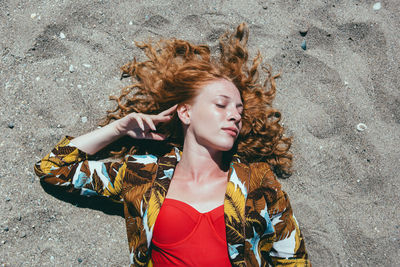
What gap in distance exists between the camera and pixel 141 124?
3.05 m

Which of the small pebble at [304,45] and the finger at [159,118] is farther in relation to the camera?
the small pebble at [304,45]

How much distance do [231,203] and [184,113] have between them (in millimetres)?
926

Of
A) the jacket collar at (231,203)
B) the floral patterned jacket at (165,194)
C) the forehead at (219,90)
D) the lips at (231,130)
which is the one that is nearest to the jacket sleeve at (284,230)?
the floral patterned jacket at (165,194)

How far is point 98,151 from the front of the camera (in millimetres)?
3402

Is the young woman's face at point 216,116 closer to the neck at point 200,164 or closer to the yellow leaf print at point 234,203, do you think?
the neck at point 200,164

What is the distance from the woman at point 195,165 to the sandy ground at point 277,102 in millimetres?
268

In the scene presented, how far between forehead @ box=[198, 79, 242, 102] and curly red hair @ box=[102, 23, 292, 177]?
170 millimetres

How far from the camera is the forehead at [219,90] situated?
3018 mm

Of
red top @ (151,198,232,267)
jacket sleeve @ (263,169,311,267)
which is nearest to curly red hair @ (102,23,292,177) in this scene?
jacket sleeve @ (263,169,311,267)

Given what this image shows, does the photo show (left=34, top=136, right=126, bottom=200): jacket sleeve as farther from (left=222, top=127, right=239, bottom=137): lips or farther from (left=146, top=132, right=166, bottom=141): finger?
(left=222, top=127, right=239, bottom=137): lips

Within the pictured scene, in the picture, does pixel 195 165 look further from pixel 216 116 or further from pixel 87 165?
pixel 87 165

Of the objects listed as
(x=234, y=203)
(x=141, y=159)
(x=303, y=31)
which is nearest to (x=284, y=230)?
(x=234, y=203)

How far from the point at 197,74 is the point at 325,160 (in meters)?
1.64

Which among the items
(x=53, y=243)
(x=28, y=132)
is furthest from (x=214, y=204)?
(x=28, y=132)
